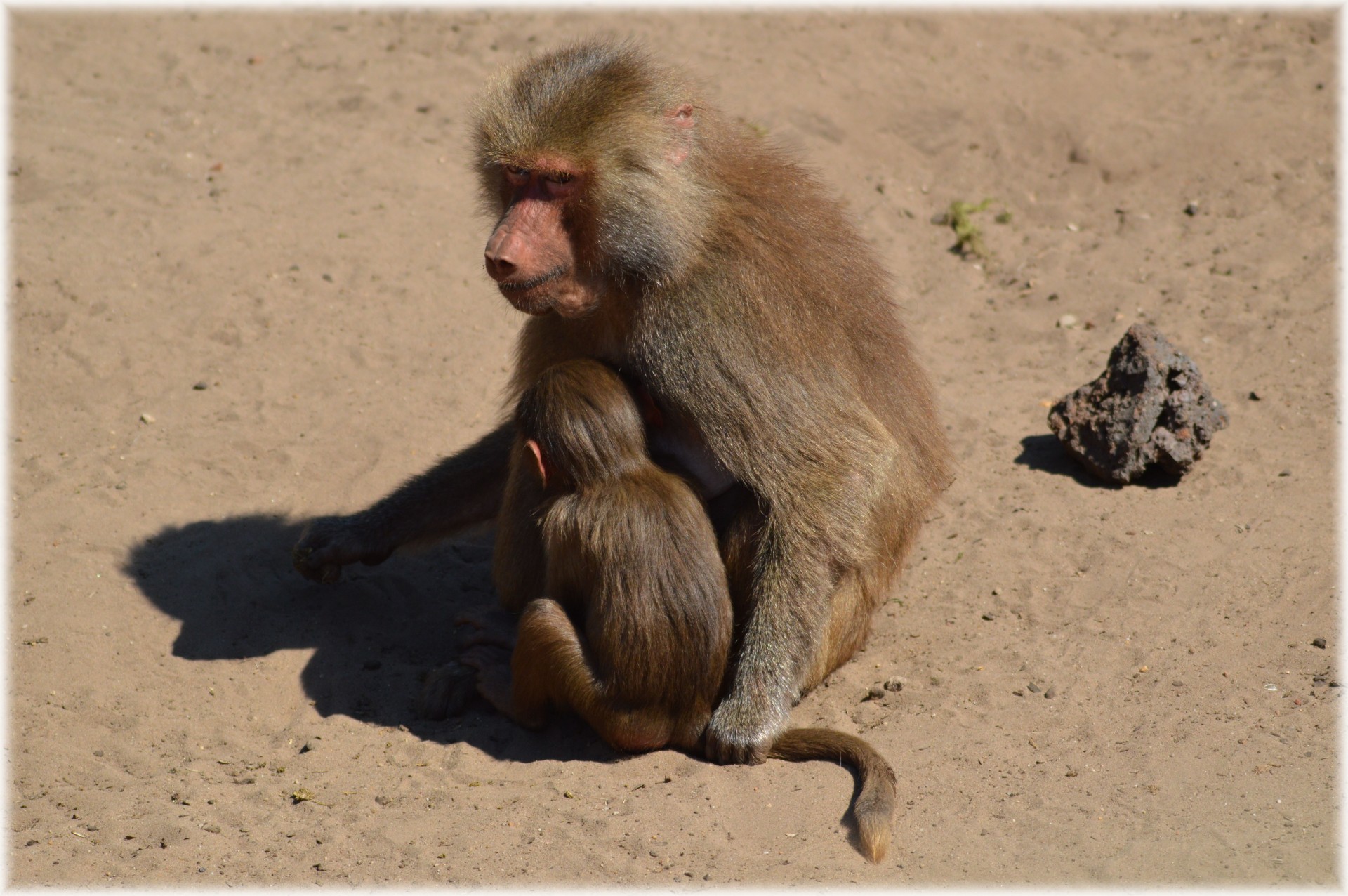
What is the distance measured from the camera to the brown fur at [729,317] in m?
4.73

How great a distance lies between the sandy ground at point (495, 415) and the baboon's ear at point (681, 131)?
2326 millimetres

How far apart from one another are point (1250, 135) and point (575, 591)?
6.87 m

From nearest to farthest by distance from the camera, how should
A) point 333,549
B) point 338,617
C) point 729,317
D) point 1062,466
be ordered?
point 729,317 → point 333,549 → point 338,617 → point 1062,466

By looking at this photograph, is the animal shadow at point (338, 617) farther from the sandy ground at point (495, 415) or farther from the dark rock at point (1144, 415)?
the dark rock at point (1144, 415)

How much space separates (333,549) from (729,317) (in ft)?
7.41

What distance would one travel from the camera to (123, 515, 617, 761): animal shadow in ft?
17.6

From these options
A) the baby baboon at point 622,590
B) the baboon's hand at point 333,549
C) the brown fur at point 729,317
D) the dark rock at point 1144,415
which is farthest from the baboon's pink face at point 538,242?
the dark rock at point 1144,415

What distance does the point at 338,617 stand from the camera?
19.6ft

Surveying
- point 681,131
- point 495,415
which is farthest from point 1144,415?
point 495,415

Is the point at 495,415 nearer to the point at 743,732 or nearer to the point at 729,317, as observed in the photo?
the point at 729,317

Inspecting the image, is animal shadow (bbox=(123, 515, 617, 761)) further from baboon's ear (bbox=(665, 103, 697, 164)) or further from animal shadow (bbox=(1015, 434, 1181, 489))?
animal shadow (bbox=(1015, 434, 1181, 489))

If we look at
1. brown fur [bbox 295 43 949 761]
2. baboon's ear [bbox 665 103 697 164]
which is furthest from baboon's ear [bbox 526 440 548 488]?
baboon's ear [bbox 665 103 697 164]

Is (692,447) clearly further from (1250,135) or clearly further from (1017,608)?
(1250,135)

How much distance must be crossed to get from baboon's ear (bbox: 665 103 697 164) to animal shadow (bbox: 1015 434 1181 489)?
296cm
